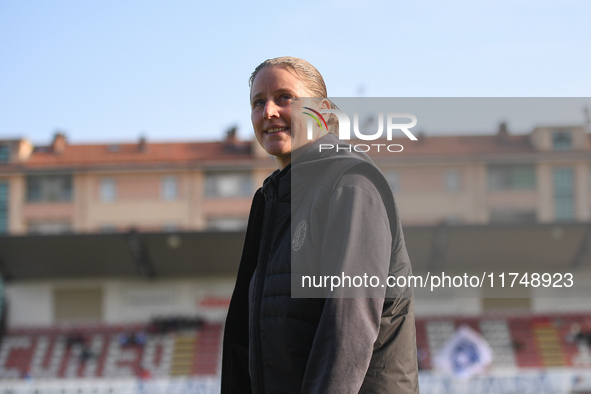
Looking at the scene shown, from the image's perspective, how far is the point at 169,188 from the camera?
30.0 meters

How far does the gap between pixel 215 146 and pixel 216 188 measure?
484 centimetres

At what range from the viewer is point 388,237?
1.44 meters

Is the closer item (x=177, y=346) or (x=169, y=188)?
(x=177, y=346)

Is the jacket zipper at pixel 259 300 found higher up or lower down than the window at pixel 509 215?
lower down

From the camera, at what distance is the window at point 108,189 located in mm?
29672

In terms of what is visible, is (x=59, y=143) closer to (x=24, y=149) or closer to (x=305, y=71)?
(x=24, y=149)

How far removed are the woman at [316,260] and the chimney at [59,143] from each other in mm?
33293

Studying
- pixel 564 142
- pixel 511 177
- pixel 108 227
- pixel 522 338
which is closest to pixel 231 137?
pixel 108 227

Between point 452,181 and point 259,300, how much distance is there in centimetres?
2592

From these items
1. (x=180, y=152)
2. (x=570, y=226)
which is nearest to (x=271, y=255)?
(x=570, y=226)

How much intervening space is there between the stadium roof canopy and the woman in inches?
753

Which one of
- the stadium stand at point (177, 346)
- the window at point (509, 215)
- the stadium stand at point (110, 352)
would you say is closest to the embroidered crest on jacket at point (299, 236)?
the stadium stand at point (177, 346)

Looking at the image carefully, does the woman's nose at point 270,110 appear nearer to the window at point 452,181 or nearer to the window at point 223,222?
the window at point 452,181

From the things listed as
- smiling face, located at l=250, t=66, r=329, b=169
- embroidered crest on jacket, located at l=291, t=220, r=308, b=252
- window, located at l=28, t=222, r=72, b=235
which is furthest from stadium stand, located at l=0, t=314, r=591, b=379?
embroidered crest on jacket, located at l=291, t=220, r=308, b=252
